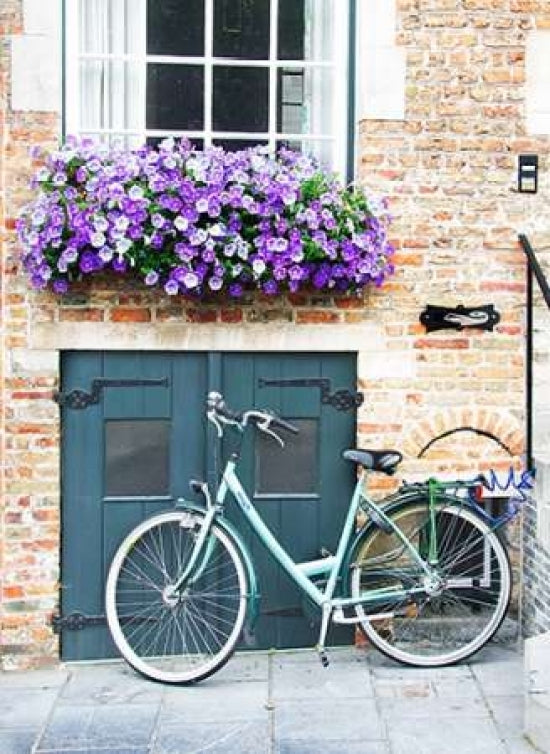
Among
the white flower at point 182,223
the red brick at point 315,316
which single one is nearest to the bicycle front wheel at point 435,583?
the red brick at point 315,316

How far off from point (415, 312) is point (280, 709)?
2072 millimetres

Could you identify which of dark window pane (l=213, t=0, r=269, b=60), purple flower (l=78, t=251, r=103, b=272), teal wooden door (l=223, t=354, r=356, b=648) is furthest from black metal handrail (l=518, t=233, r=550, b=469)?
purple flower (l=78, t=251, r=103, b=272)

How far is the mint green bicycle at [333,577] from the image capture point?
533 centimetres

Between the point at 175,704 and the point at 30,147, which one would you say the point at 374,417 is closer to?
the point at 175,704

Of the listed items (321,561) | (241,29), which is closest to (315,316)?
(321,561)

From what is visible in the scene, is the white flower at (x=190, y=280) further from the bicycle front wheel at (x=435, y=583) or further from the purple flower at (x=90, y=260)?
the bicycle front wheel at (x=435, y=583)

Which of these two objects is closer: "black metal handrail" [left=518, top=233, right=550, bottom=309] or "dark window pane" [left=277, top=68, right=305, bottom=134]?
"black metal handrail" [left=518, top=233, right=550, bottom=309]

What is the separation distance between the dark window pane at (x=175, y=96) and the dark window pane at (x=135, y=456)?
154 centimetres

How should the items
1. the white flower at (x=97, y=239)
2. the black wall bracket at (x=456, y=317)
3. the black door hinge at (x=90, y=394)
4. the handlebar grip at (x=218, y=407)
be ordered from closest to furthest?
the white flower at (x=97, y=239) → the handlebar grip at (x=218, y=407) → the black door hinge at (x=90, y=394) → the black wall bracket at (x=456, y=317)

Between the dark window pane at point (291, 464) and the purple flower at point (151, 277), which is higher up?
the purple flower at point (151, 277)

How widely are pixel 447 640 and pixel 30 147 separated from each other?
3220 mm

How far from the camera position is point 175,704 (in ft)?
16.5

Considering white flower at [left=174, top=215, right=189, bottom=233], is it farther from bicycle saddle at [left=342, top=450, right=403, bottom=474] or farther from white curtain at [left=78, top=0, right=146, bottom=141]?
bicycle saddle at [left=342, top=450, right=403, bottom=474]

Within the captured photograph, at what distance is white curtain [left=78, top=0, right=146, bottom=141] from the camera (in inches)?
224
